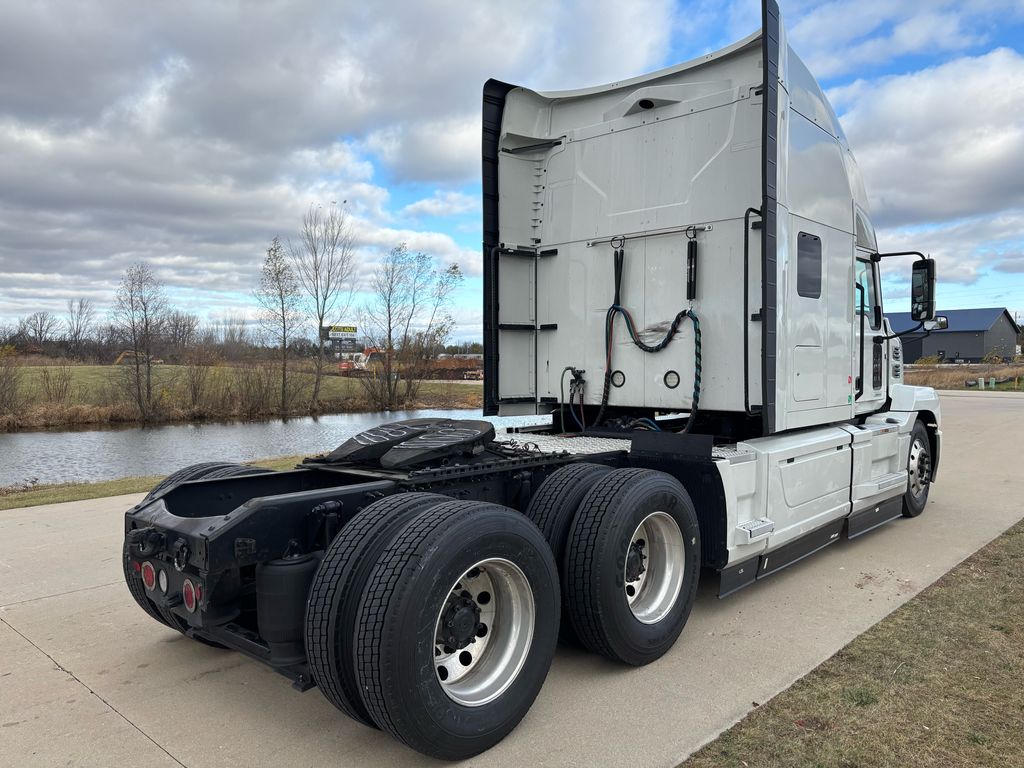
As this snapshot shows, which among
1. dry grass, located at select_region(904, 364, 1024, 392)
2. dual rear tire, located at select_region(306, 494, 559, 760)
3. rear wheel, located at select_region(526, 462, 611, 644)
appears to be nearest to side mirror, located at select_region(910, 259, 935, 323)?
rear wheel, located at select_region(526, 462, 611, 644)

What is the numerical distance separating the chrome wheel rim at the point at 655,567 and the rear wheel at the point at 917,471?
3.94 meters

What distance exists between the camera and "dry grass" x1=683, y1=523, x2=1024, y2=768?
2.82 metres

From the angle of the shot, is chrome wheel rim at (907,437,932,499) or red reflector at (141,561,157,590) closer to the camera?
red reflector at (141,561,157,590)

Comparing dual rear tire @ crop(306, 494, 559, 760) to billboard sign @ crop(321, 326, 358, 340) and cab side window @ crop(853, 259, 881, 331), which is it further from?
billboard sign @ crop(321, 326, 358, 340)

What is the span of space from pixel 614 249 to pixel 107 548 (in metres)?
4.97

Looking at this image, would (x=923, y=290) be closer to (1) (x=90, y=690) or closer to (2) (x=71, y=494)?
(1) (x=90, y=690)

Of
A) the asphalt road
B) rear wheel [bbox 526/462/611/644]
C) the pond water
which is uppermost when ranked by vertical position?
rear wheel [bbox 526/462/611/644]

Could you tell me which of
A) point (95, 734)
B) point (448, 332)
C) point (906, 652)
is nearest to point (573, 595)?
point (906, 652)

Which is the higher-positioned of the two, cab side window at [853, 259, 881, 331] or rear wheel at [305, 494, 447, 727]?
cab side window at [853, 259, 881, 331]

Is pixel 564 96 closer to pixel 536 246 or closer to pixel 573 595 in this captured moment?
pixel 536 246

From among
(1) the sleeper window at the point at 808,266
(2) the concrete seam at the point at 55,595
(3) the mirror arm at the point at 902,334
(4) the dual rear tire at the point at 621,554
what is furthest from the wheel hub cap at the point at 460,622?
(3) the mirror arm at the point at 902,334

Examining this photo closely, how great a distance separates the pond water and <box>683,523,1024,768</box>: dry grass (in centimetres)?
1058

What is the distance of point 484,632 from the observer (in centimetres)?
312

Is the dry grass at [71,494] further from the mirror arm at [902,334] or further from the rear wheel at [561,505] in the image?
the mirror arm at [902,334]
